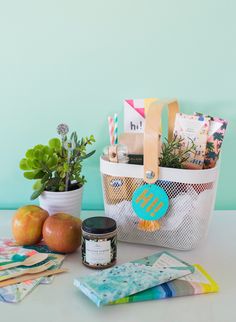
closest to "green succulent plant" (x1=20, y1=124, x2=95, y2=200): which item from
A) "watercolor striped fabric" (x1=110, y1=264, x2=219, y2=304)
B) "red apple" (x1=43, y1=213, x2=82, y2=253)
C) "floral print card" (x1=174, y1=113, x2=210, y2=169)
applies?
"red apple" (x1=43, y1=213, x2=82, y2=253)

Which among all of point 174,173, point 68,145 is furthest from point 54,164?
point 174,173

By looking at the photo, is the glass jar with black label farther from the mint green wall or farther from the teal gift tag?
the mint green wall

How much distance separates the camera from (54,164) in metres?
0.89

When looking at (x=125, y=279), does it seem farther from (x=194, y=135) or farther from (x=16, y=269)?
(x=194, y=135)

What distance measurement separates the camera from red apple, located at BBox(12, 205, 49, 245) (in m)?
0.82

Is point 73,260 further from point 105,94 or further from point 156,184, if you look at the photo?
point 105,94

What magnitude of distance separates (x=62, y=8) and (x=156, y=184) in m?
0.49

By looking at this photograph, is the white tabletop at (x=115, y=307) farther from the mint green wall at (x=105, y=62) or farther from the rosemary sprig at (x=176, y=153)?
the mint green wall at (x=105, y=62)

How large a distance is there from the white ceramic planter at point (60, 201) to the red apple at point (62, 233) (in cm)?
8

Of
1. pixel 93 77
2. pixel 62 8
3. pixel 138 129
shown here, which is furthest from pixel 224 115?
pixel 62 8

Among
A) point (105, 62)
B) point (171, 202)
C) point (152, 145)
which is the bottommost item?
point (171, 202)

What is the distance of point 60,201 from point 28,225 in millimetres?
96

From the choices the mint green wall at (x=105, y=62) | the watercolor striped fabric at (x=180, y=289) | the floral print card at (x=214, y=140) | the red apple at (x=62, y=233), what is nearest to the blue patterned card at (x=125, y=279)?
the watercolor striped fabric at (x=180, y=289)

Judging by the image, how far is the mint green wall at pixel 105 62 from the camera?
96 centimetres
